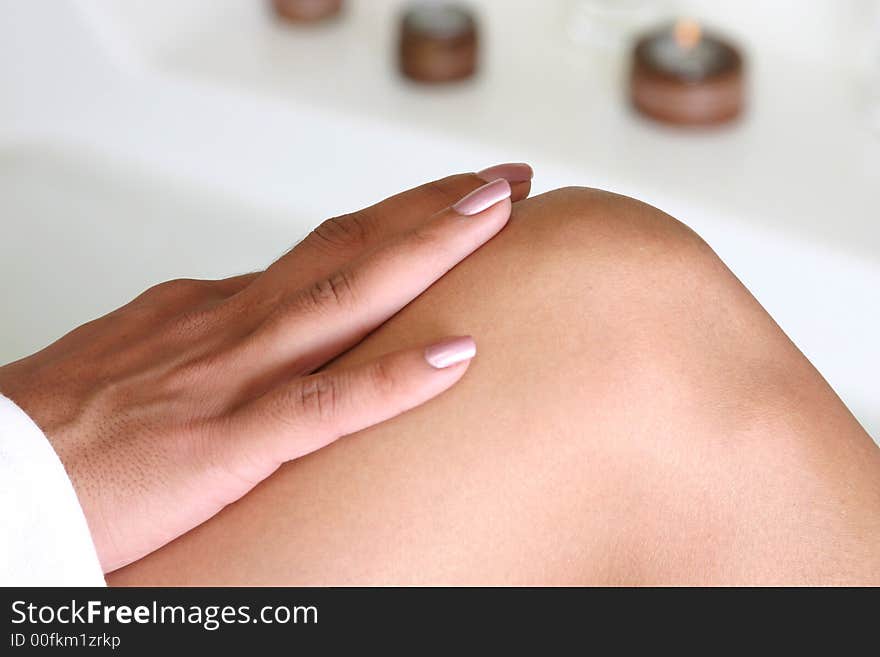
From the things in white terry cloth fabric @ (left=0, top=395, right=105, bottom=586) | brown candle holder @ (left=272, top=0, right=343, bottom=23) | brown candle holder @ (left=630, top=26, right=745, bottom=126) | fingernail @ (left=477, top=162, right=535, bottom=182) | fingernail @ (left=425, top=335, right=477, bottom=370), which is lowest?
white terry cloth fabric @ (left=0, top=395, right=105, bottom=586)

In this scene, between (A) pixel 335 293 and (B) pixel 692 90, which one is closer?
(A) pixel 335 293

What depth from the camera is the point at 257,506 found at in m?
0.67

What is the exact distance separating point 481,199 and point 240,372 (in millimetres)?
180

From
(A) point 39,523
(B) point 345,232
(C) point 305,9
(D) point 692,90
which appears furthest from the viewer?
(C) point 305,9

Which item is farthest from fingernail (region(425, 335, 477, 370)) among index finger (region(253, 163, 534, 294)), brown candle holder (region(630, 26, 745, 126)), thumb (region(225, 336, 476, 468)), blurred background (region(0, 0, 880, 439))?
brown candle holder (region(630, 26, 745, 126))

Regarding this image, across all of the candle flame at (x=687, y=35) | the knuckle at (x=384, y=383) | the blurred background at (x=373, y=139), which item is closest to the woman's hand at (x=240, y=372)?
the knuckle at (x=384, y=383)

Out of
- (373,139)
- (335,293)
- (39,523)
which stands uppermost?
(373,139)

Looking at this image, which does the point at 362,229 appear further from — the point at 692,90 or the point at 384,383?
the point at 692,90

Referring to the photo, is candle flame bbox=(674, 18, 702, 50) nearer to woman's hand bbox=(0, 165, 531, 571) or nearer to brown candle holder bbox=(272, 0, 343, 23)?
brown candle holder bbox=(272, 0, 343, 23)

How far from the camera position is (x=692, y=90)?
129 centimetres

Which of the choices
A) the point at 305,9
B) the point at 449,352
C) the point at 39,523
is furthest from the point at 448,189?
→ the point at 305,9

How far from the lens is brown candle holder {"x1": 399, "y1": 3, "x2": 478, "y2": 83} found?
54.2 inches

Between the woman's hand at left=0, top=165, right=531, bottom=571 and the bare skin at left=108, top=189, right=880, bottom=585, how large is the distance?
2 centimetres

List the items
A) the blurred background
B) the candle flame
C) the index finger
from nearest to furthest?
the index finger, the blurred background, the candle flame
